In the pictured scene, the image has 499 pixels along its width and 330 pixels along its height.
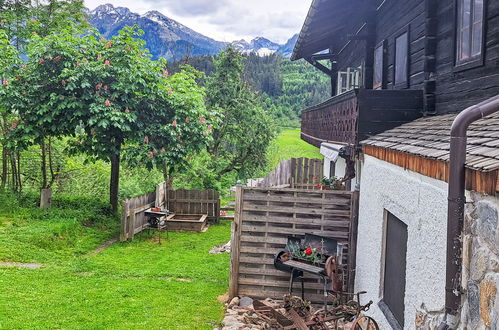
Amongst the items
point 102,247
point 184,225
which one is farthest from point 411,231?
point 184,225

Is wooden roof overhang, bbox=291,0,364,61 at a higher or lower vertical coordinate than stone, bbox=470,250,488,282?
higher

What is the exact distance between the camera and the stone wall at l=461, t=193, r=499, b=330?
2539 millimetres

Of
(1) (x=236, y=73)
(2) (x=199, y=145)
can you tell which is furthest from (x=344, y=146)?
(1) (x=236, y=73)

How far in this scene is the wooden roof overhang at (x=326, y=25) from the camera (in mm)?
9797

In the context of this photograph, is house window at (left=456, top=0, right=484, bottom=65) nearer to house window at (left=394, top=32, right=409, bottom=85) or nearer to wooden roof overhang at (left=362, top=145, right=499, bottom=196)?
wooden roof overhang at (left=362, top=145, right=499, bottom=196)

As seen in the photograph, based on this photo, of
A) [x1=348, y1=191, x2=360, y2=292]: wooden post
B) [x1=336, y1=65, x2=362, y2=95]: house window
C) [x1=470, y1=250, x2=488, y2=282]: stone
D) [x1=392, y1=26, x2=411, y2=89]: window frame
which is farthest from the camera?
[x1=336, y1=65, x2=362, y2=95]: house window

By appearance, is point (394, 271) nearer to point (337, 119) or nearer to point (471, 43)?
point (471, 43)

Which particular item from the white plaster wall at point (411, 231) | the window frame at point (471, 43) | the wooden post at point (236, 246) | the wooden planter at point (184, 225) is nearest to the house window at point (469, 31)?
the window frame at point (471, 43)

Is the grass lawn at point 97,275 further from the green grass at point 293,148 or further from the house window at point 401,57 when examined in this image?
the green grass at point 293,148

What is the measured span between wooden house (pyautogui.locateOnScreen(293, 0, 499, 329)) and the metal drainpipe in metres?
0.04

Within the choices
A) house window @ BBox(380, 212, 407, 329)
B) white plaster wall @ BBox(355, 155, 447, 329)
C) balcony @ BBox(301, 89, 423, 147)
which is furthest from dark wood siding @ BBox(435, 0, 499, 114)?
house window @ BBox(380, 212, 407, 329)

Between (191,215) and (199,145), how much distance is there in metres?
3.46

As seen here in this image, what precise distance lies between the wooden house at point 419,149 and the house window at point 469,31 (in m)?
0.01

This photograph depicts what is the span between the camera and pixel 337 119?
29.6 ft
